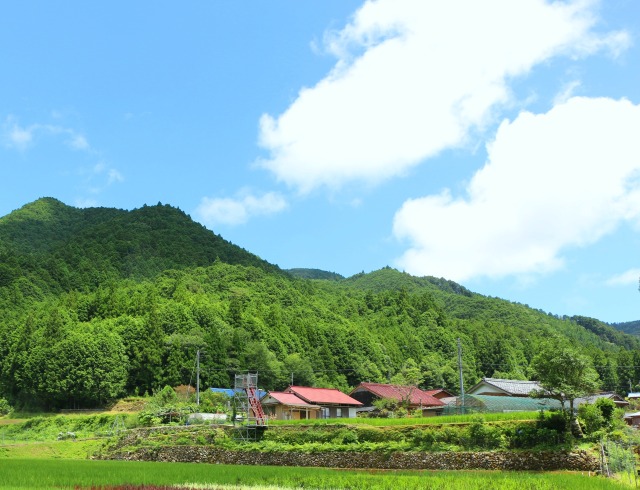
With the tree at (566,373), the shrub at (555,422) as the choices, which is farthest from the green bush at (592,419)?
the tree at (566,373)

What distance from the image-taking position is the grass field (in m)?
15.7

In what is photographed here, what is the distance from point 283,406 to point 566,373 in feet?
82.9

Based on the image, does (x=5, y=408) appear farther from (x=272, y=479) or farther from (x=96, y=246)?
(x=272, y=479)

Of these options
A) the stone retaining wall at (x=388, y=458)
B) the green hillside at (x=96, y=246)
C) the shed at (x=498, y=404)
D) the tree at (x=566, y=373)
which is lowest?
the stone retaining wall at (x=388, y=458)

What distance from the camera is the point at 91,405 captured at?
54438mm

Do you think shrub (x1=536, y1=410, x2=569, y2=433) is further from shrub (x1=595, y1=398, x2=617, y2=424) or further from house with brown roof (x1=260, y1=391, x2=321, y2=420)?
house with brown roof (x1=260, y1=391, x2=321, y2=420)

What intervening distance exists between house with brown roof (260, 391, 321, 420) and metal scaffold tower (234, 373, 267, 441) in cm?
714

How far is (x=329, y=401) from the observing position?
47875 mm

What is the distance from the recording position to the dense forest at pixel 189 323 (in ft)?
183

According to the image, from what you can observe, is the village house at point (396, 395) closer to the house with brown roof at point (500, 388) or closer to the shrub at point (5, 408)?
the house with brown roof at point (500, 388)

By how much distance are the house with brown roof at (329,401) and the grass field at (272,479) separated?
2466 centimetres

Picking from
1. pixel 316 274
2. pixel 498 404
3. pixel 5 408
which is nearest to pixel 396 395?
pixel 498 404

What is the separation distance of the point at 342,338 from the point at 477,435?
172 feet

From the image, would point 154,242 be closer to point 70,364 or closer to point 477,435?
point 70,364
